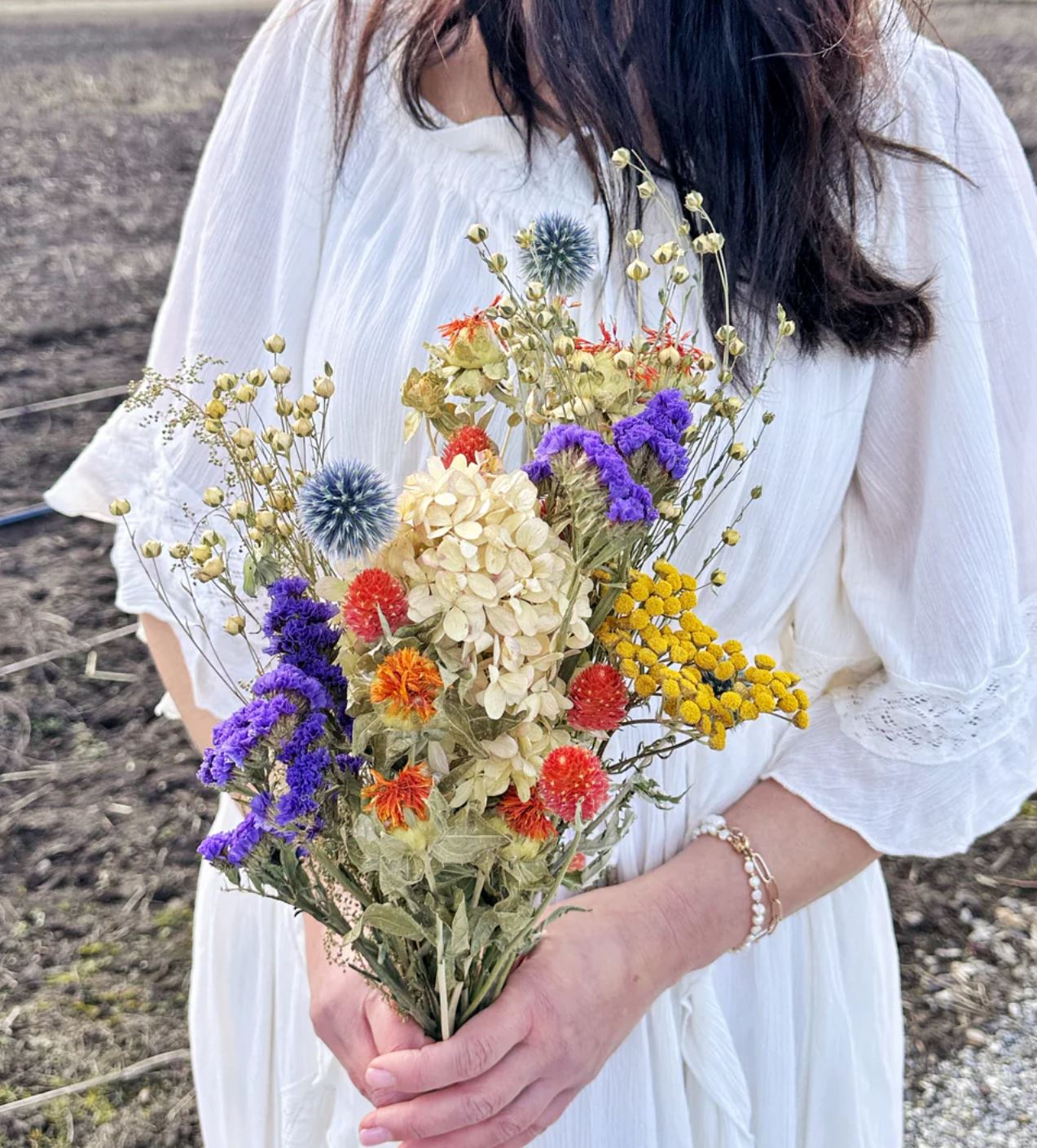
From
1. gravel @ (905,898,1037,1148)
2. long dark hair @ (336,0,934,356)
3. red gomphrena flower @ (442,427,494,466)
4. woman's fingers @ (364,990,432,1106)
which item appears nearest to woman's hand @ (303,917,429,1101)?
woman's fingers @ (364,990,432,1106)

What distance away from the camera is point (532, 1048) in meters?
0.91

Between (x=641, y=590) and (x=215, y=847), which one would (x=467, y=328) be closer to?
(x=641, y=590)

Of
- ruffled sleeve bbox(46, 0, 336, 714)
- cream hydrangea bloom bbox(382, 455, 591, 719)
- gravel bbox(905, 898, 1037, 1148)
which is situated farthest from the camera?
gravel bbox(905, 898, 1037, 1148)

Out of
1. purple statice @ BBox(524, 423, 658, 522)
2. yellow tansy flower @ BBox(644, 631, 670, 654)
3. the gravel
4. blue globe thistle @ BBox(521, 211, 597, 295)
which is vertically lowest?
the gravel

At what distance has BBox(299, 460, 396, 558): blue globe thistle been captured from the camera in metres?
0.64

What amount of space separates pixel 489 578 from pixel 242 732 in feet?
0.54

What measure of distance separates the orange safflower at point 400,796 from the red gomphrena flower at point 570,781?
0.06 meters

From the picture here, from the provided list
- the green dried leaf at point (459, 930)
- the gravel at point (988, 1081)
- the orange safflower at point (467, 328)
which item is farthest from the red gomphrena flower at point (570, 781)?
the gravel at point (988, 1081)

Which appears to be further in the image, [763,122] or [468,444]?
[763,122]

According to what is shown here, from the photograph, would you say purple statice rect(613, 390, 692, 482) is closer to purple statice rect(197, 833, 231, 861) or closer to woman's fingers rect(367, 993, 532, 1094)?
purple statice rect(197, 833, 231, 861)

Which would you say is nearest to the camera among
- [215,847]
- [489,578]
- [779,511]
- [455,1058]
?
[489,578]

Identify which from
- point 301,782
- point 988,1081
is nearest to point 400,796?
point 301,782

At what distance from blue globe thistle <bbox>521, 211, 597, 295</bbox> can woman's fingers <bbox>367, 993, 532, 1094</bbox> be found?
51 centimetres

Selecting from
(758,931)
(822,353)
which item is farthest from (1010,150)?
(758,931)
